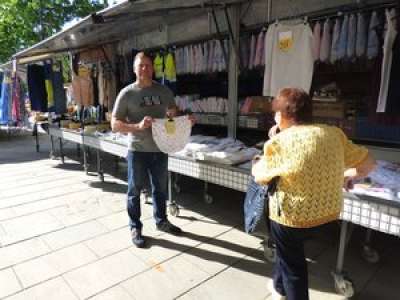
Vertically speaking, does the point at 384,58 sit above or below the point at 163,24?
below

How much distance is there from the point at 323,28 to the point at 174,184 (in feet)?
9.39

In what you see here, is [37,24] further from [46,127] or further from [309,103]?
[309,103]

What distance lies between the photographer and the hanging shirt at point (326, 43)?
322 centimetres

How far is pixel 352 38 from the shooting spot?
306cm

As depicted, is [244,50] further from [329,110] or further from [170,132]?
[170,132]

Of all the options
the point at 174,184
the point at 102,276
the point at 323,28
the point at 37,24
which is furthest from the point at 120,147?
the point at 37,24

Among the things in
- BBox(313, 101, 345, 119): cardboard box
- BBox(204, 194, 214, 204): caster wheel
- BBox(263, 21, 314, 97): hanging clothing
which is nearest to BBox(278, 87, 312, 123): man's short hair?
BBox(263, 21, 314, 97): hanging clothing

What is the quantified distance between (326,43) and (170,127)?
6.04ft

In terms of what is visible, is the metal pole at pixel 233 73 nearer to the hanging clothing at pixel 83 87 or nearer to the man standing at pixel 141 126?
the man standing at pixel 141 126

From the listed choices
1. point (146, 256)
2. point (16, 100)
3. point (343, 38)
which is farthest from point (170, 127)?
point (16, 100)

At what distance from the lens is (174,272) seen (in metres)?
2.65

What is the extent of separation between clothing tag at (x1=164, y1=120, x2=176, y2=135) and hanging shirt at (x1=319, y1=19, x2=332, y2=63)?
172 centimetres

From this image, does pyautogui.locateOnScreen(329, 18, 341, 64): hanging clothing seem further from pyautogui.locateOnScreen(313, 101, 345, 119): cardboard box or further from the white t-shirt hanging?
the white t-shirt hanging

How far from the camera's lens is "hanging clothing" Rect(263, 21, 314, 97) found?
325 cm
